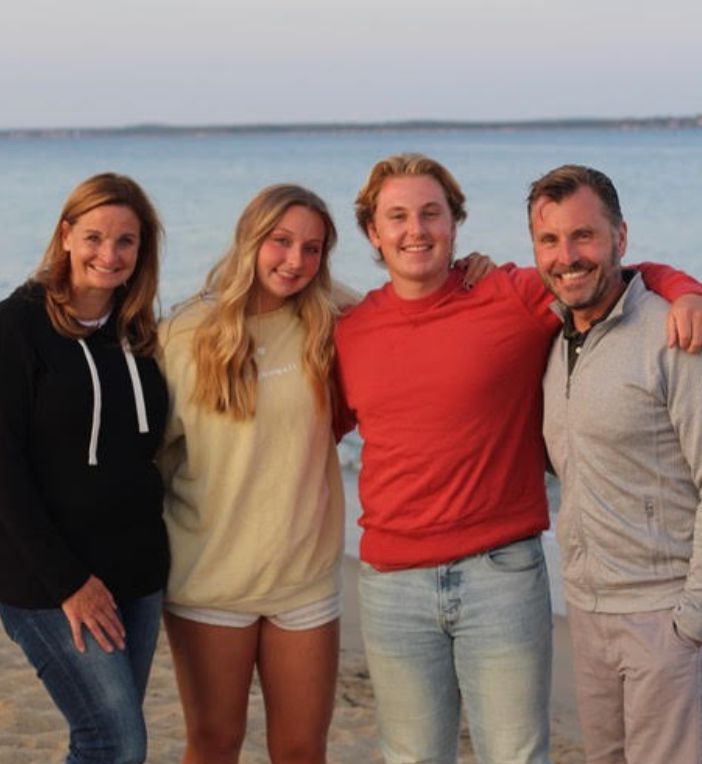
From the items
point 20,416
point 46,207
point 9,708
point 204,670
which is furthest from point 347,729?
point 46,207

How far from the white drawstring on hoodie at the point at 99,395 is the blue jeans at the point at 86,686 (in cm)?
48

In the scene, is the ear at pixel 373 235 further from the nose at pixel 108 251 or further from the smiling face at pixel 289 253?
the nose at pixel 108 251

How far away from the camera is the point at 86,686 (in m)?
3.90

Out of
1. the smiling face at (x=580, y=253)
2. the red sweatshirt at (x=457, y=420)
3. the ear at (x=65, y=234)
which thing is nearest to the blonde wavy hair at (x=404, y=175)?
the red sweatshirt at (x=457, y=420)

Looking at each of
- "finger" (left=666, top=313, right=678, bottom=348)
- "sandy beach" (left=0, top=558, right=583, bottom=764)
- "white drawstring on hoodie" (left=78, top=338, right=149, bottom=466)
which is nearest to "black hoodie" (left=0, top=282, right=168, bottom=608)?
"white drawstring on hoodie" (left=78, top=338, right=149, bottom=466)

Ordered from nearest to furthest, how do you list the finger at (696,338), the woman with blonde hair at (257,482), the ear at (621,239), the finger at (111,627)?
the finger at (696,338), the ear at (621,239), the finger at (111,627), the woman with blonde hair at (257,482)

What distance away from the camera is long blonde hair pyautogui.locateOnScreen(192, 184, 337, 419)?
406 centimetres

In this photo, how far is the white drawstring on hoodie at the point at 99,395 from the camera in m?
3.90

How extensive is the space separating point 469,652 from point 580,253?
3.74ft

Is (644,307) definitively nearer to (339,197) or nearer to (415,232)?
(415,232)

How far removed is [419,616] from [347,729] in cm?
242

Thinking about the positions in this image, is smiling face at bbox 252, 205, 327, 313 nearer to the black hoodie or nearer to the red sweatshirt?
the red sweatshirt

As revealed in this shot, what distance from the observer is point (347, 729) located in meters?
6.12

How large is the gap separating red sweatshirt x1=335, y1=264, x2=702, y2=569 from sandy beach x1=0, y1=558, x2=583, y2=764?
2135 mm
